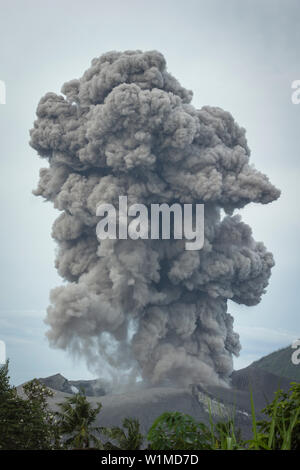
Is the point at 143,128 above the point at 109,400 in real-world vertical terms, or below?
above

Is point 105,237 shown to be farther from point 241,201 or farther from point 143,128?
point 241,201

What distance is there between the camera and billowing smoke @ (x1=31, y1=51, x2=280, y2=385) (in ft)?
128

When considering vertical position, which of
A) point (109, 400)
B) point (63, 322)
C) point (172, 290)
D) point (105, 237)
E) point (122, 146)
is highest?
point (122, 146)

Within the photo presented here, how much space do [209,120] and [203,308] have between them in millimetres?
15137

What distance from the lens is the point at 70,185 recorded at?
41375mm

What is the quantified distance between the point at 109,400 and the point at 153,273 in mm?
10154

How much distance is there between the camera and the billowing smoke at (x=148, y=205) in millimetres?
39094

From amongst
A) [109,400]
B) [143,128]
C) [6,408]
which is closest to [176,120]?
[143,128]

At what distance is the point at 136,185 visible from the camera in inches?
1594

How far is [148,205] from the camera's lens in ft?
138
